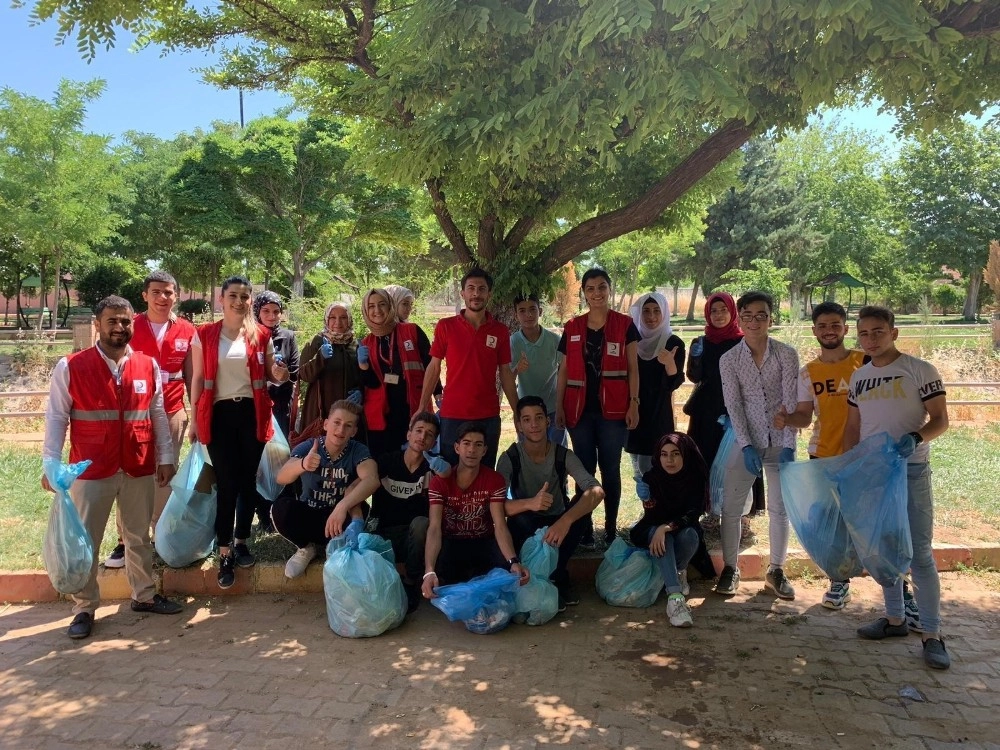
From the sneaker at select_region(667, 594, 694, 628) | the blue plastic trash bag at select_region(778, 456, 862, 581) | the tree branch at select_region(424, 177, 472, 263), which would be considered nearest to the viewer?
the blue plastic trash bag at select_region(778, 456, 862, 581)

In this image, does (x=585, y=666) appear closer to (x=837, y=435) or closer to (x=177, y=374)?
(x=837, y=435)

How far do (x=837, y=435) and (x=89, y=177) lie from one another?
2160 cm

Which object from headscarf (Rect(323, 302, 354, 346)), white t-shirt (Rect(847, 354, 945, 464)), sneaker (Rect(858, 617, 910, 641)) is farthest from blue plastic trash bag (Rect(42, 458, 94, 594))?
sneaker (Rect(858, 617, 910, 641))

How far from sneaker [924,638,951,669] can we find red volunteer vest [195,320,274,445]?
386 cm

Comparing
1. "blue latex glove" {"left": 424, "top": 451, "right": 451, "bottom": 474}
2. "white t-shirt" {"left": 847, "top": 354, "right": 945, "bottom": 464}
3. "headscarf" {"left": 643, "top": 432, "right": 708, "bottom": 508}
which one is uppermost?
"white t-shirt" {"left": 847, "top": 354, "right": 945, "bottom": 464}

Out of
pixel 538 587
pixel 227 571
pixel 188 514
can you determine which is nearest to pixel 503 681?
pixel 538 587

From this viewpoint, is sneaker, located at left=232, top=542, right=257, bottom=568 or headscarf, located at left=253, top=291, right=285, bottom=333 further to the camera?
headscarf, located at left=253, top=291, right=285, bottom=333

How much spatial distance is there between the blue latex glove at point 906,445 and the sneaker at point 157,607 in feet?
13.4

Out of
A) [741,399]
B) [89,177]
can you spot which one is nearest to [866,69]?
[741,399]

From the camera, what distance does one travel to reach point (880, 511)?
3.28 m

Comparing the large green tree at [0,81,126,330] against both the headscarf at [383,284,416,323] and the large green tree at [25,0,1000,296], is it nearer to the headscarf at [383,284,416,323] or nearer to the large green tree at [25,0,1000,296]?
the large green tree at [25,0,1000,296]

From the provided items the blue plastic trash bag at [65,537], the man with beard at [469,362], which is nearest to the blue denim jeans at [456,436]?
the man with beard at [469,362]

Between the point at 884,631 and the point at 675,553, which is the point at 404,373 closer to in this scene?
the point at 675,553

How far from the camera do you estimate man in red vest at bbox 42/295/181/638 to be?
3729mm
